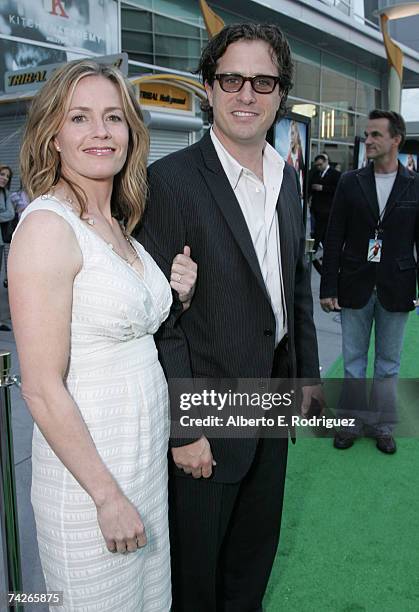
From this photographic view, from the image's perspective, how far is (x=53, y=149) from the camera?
1.50 m

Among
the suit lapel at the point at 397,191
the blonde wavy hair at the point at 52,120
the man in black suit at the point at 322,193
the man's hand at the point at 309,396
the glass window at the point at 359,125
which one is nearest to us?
the blonde wavy hair at the point at 52,120

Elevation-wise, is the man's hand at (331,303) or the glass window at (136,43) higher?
the glass window at (136,43)

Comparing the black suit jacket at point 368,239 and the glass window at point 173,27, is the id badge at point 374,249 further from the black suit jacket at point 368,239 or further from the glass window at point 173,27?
the glass window at point 173,27

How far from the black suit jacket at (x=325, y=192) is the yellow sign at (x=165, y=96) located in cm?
290

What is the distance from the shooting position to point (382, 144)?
11.8 ft

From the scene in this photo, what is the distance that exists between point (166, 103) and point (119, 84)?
943 cm

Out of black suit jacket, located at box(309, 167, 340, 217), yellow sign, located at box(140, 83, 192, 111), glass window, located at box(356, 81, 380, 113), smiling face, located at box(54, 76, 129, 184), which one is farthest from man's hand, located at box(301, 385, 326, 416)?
glass window, located at box(356, 81, 380, 113)

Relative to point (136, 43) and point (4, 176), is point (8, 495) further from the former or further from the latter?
point (136, 43)

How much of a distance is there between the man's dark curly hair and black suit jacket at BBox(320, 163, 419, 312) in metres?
1.76

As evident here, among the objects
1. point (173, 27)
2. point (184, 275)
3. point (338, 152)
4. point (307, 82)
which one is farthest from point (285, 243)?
point (338, 152)

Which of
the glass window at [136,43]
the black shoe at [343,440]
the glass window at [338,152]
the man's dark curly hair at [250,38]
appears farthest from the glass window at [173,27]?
the man's dark curly hair at [250,38]

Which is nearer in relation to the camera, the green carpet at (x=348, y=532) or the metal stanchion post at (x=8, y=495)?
the metal stanchion post at (x=8, y=495)

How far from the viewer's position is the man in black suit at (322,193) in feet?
36.1

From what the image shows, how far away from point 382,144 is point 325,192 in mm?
7750
